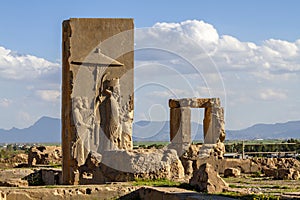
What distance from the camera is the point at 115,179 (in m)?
16.8

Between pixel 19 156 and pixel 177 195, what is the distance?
69.1ft

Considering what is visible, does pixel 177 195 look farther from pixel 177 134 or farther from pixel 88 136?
pixel 177 134

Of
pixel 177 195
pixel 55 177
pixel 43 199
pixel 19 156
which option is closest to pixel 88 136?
pixel 55 177

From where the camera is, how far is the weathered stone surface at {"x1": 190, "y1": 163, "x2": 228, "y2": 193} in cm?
1302

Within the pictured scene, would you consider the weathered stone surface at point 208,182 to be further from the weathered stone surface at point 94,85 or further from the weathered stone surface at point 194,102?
the weathered stone surface at point 194,102

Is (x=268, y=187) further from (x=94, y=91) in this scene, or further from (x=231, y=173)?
(x=94, y=91)

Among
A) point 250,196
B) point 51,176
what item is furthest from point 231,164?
point 250,196

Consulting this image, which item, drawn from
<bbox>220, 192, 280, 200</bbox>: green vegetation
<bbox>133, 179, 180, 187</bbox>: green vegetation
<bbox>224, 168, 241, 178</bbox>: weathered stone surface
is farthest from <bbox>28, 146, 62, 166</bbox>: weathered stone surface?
<bbox>220, 192, 280, 200</bbox>: green vegetation

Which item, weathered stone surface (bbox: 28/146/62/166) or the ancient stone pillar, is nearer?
the ancient stone pillar

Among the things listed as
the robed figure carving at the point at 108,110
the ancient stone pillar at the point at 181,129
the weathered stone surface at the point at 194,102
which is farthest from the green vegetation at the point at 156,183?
the weathered stone surface at the point at 194,102

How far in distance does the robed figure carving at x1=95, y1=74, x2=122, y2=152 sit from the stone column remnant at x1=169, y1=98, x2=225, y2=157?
215 inches

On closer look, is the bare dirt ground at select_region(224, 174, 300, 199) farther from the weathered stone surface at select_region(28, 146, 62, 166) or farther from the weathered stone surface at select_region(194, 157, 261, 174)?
the weathered stone surface at select_region(28, 146, 62, 166)

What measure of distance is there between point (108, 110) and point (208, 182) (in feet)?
21.2

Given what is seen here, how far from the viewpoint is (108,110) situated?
747 inches
